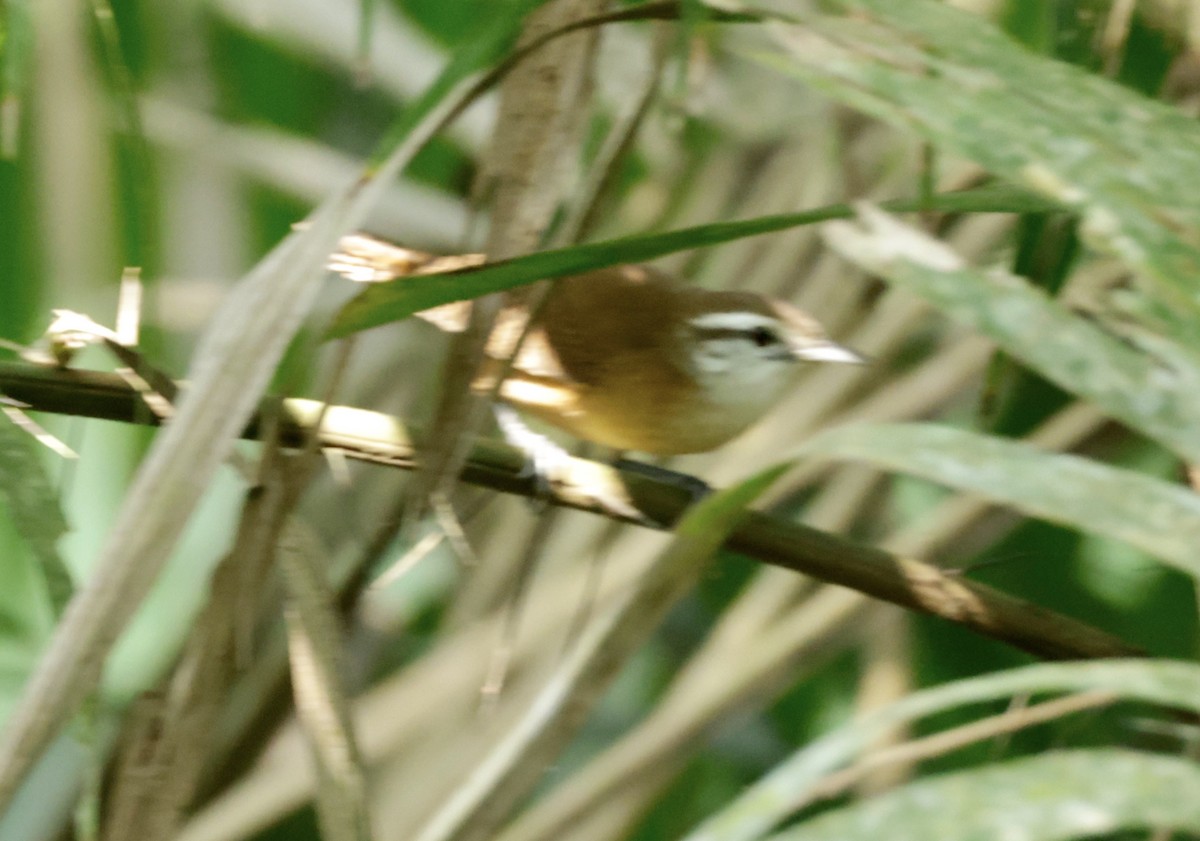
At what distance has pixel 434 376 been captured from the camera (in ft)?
5.33

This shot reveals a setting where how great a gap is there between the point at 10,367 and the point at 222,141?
3.84 feet

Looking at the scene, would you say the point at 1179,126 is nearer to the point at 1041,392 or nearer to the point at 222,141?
the point at 1041,392

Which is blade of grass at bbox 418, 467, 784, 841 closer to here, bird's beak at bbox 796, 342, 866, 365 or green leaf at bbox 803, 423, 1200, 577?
green leaf at bbox 803, 423, 1200, 577

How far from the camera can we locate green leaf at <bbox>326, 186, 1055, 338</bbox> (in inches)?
24.2

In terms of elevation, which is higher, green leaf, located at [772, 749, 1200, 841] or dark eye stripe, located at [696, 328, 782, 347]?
green leaf, located at [772, 749, 1200, 841]

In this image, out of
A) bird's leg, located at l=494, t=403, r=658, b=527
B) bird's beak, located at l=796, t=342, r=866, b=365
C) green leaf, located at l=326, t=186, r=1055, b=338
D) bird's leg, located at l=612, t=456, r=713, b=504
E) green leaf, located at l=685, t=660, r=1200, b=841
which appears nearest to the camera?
green leaf, located at l=685, t=660, r=1200, b=841

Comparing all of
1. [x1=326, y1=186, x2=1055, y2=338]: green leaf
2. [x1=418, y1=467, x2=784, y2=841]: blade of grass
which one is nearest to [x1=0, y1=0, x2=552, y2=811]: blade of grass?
[x1=326, y1=186, x2=1055, y2=338]: green leaf

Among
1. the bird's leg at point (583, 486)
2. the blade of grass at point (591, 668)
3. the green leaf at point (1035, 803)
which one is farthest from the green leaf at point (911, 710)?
the bird's leg at point (583, 486)

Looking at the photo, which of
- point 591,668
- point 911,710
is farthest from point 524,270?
point 911,710

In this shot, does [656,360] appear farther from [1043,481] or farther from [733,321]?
[1043,481]

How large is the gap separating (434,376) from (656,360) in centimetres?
29

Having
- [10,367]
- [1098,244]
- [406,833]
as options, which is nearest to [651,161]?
[406,833]

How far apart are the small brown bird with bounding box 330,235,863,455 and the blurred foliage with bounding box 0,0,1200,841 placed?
144 mm

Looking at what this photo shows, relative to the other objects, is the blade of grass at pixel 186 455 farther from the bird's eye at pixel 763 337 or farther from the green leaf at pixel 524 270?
the bird's eye at pixel 763 337
